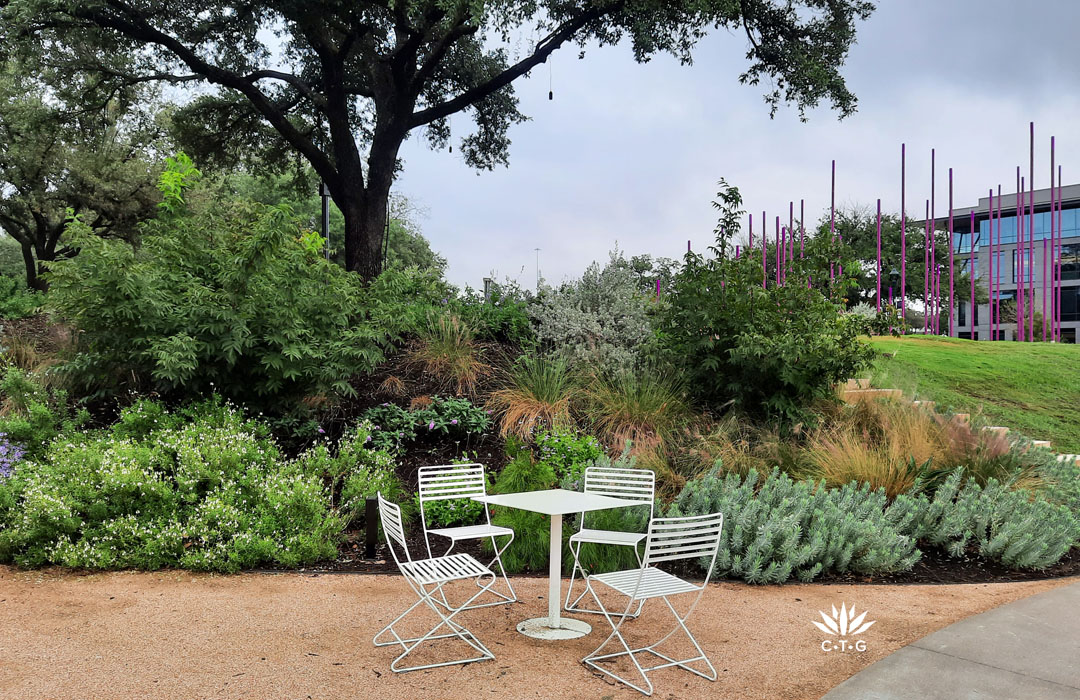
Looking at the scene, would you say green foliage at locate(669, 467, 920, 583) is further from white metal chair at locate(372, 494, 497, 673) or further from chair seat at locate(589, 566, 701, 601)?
white metal chair at locate(372, 494, 497, 673)

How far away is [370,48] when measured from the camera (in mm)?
15641

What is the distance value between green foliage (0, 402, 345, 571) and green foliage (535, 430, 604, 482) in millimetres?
2138

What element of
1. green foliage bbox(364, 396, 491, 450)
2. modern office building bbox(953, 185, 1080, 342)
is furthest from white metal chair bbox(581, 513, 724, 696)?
modern office building bbox(953, 185, 1080, 342)

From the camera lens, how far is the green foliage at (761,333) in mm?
8586

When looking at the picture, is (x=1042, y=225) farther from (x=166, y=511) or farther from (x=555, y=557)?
(x=166, y=511)

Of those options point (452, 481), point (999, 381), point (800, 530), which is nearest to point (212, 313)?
point (452, 481)

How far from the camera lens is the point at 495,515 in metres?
6.85

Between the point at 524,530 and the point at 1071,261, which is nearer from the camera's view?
the point at 524,530

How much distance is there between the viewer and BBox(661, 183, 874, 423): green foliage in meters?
8.59

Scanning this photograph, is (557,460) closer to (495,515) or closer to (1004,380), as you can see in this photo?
(495,515)

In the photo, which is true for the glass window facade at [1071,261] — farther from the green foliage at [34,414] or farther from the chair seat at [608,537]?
the green foliage at [34,414]

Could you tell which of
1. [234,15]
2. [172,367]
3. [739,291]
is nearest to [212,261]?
[172,367]

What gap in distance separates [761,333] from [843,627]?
4.48 meters

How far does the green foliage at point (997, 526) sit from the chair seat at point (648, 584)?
3.38 meters
